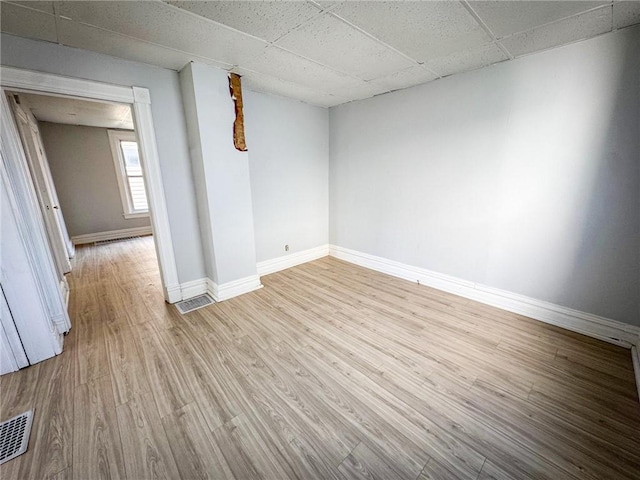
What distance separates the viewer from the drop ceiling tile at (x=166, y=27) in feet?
5.08

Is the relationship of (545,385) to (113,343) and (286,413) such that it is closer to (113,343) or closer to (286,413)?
(286,413)

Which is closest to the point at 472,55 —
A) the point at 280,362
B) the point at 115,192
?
the point at 280,362

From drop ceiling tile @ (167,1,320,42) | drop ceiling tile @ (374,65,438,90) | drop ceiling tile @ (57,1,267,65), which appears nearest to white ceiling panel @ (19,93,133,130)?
drop ceiling tile @ (57,1,267,65)

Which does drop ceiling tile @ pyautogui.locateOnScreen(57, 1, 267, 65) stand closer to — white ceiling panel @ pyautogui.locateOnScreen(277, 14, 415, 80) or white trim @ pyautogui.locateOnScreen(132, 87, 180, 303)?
white ceiling panel @ pyautogui.locateOnScreen(277, 14, 415, 80)

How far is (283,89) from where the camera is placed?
3.08 meters

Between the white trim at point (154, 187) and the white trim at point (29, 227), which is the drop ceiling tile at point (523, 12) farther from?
the white trim at point (29, 227)

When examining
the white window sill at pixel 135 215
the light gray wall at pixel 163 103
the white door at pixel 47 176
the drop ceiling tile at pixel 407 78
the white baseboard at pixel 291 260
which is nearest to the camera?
the light gray wall at pixel 163 103

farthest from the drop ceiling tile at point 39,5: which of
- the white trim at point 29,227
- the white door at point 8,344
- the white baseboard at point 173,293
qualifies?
the white baseboard at point 173,293

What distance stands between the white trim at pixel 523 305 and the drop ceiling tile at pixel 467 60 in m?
2.18

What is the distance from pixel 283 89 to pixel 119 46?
62.8 inches

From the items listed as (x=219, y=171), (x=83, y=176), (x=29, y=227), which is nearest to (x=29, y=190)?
(x=29, y=227)

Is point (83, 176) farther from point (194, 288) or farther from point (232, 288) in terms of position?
point (232, 288)

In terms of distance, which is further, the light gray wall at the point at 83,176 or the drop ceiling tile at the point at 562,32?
the light gray wall at the point at 83,176

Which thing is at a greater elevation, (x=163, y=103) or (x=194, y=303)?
(x=163, y=103)
